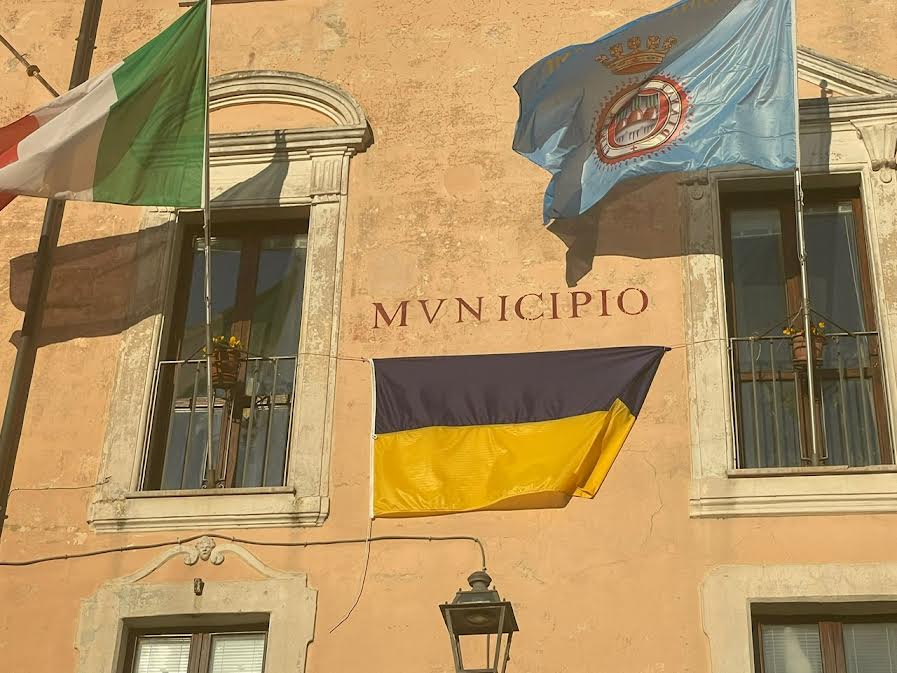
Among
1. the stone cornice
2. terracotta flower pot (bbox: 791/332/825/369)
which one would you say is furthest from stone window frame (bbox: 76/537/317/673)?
the stone cornice

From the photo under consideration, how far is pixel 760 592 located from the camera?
9.33 meters

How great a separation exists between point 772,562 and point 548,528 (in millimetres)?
1340

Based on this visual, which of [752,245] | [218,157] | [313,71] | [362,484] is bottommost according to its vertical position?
[362,484]

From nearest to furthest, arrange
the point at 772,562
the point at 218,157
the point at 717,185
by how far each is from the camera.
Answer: the point at 772,562 → the point at 717,185 → the point at 218,157

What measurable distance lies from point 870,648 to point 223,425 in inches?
171

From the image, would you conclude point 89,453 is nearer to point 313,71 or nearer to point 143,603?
point 143,603

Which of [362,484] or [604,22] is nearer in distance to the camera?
[362,484]

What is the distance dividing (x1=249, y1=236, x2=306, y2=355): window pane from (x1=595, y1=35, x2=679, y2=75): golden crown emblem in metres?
2.51

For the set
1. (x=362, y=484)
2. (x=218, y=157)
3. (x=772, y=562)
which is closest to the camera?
(x=772, y=562)

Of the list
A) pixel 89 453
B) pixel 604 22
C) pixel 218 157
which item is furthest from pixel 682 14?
pixel 89 453

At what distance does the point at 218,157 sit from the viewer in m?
11.7

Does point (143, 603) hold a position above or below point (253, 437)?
below

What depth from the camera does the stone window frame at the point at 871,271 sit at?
959cm

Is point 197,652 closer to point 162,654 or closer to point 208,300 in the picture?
point 162,654
